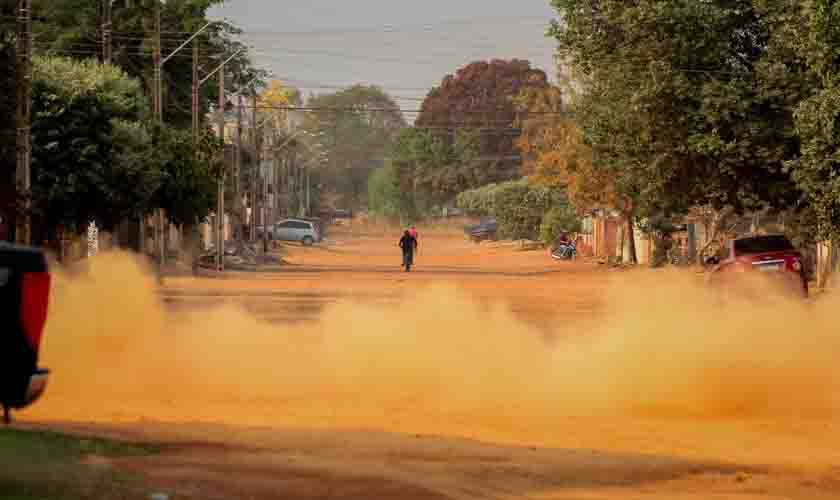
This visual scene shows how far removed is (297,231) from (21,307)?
4660 inches

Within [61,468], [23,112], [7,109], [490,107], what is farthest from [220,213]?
[490,107]

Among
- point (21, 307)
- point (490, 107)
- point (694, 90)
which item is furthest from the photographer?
point (490, 107)

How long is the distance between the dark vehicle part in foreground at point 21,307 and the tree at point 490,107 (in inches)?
6496

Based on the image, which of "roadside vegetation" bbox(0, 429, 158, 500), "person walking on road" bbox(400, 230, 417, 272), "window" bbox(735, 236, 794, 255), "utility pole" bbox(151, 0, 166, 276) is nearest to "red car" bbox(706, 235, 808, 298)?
"window" bbox(735, 236, 794, 255)

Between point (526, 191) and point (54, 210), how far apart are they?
77.6 meters

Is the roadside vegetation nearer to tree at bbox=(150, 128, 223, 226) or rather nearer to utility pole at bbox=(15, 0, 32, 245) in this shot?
utility pole at bbox=(15, 0, 32, 245)

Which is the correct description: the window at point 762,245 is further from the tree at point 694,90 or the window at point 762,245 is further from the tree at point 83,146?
the tree at point 83,146

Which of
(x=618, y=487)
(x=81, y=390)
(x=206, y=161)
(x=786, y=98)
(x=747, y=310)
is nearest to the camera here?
(x=618, y=487)

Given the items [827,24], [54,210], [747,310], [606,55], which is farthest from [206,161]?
[747,310]

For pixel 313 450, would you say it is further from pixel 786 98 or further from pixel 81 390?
pixel 786 98

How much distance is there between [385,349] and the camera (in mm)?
23531

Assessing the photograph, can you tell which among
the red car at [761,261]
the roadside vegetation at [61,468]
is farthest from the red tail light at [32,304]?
the red car at [761,261]

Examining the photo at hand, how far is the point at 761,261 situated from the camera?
36.0 metres

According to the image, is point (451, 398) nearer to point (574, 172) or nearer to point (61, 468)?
point (61, 468)
